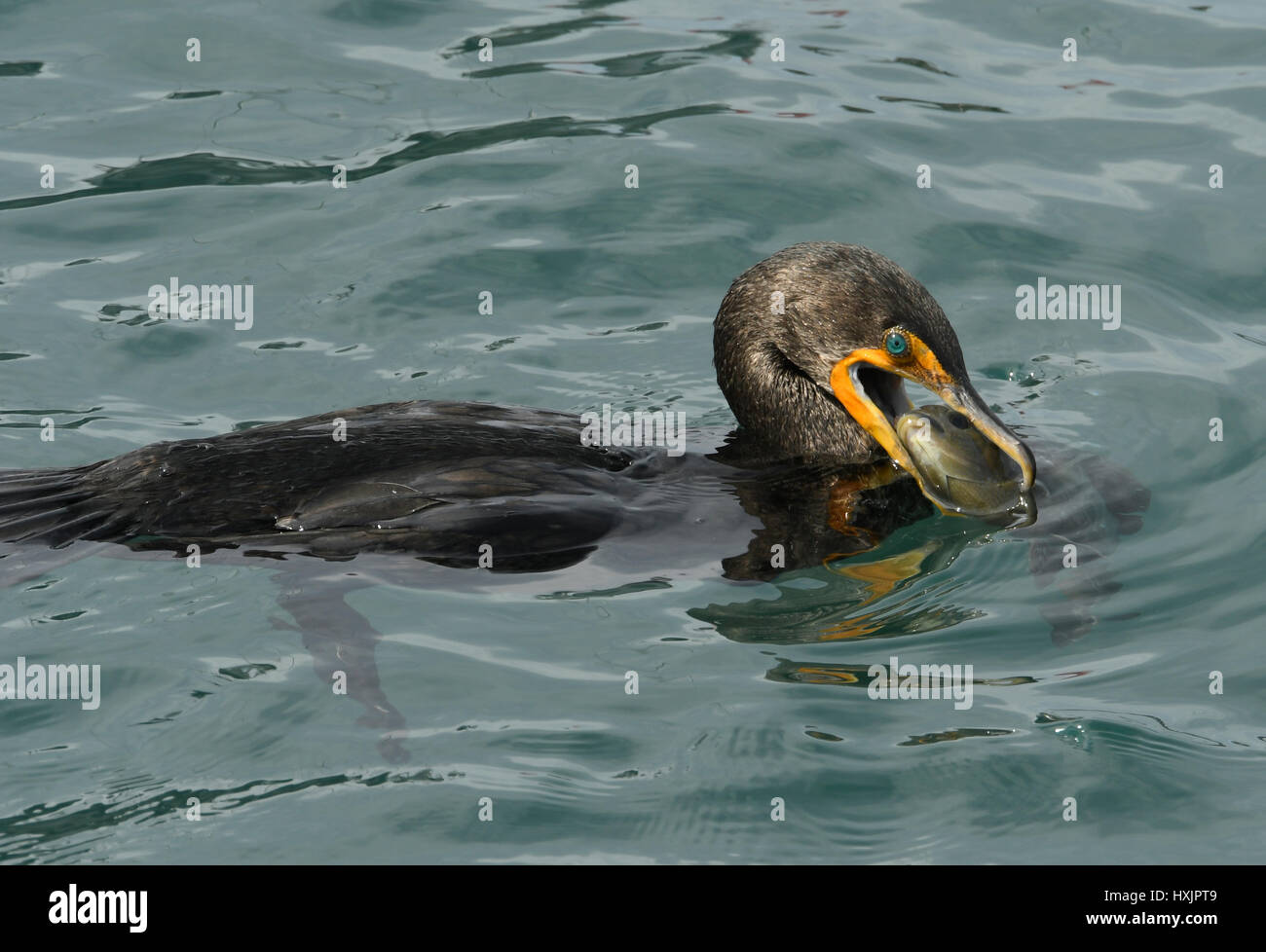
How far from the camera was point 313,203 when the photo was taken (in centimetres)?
905

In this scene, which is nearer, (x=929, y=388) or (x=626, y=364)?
(x=929, y=388)

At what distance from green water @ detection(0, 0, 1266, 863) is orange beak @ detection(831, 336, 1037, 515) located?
12.9 inches

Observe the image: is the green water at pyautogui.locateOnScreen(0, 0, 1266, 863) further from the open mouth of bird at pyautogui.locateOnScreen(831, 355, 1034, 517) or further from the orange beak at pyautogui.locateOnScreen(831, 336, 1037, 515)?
the orange beak at pyautogui.locateOnScreen(831, 336, 1037, 515)

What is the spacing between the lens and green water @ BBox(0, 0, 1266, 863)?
488 centimetres

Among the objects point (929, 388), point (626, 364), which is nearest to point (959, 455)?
point (929, 388)

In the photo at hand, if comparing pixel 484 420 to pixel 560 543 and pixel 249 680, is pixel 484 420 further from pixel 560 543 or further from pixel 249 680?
pixel 249 680

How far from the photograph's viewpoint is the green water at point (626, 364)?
488 centimetres

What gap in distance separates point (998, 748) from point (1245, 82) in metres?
6.81

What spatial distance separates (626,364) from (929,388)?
6.54 ft

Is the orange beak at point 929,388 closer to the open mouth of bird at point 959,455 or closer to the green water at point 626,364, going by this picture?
the open mouth of bird at point 959,455

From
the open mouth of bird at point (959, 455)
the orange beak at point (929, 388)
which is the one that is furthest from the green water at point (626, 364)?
the orange beak at point (929, 388)

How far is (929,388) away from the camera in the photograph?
245 inches

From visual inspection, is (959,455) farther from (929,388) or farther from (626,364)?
(626,364)

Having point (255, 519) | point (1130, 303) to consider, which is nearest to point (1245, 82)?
point (1130, 303)
